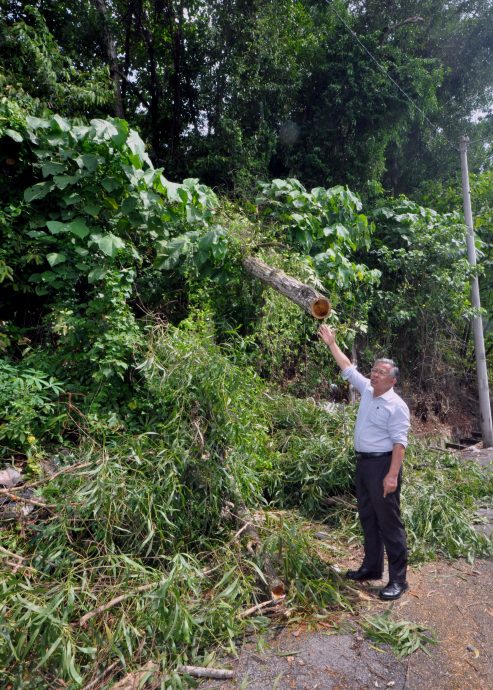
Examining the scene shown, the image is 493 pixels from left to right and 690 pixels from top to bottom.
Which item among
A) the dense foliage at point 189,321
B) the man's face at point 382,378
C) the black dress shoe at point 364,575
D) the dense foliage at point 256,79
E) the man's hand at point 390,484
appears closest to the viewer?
the dense foliage at point 189,321

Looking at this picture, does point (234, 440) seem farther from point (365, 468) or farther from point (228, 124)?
point (228, 124)

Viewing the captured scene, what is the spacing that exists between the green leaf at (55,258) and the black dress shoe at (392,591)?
12.4 feet

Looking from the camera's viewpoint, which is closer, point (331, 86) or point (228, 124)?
point (228, 124)

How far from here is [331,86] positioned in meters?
9.52

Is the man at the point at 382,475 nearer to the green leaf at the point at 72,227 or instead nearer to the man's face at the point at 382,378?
the man's face at the point at 382,378

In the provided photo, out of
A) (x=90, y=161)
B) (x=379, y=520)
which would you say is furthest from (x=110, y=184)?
(x=379, y=520)

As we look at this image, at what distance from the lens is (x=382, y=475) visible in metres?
3.70

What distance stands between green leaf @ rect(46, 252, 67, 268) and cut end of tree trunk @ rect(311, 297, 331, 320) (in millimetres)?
2323

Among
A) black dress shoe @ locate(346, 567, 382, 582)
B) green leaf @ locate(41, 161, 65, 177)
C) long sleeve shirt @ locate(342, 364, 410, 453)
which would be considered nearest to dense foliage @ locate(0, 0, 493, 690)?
green leaf @ locate(41, 161, 65, 177)

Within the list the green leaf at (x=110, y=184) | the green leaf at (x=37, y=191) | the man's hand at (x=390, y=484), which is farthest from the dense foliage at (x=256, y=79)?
the man's hand at (x=390, y=484)

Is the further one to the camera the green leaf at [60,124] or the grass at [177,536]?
the green leaf at [60,124]

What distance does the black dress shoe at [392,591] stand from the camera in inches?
142

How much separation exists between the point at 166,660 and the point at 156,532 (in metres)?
0.83

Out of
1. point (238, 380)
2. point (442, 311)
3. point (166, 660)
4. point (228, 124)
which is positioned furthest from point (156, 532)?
point (442, 311)
